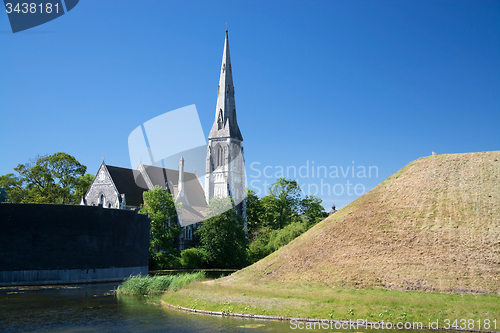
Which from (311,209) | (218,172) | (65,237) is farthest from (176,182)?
(65,237)

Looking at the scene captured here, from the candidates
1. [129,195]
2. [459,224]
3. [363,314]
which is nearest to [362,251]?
Result: [459,224]

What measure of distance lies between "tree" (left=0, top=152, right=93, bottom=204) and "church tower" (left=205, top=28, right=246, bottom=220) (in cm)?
2830

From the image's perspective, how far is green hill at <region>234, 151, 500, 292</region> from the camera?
24.2 metres

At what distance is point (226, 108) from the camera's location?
97.9 meters

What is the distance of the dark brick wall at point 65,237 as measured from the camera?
3875cm

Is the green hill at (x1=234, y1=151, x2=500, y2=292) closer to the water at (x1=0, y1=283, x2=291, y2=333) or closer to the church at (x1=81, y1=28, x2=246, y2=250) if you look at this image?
the water at (x1=0, y1=283, x2=291, y2=333)

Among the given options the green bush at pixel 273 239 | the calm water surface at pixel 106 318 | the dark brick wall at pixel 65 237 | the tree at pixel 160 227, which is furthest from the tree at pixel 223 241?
the calm water surface at pixel 106 318

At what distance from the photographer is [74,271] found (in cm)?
4153

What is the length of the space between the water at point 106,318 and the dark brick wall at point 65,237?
34.3 feet

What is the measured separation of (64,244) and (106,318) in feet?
73.1

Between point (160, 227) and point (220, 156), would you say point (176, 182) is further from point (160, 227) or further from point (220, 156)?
point (160, 227)

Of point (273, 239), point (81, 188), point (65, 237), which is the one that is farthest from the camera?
point (81, 188)

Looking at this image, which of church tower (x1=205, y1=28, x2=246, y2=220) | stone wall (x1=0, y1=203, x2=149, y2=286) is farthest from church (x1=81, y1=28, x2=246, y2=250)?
stone wall (x1=0, y1=203, x2=149, y2=286)

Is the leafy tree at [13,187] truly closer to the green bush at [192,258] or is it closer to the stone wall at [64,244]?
the green bush at [192,258]
